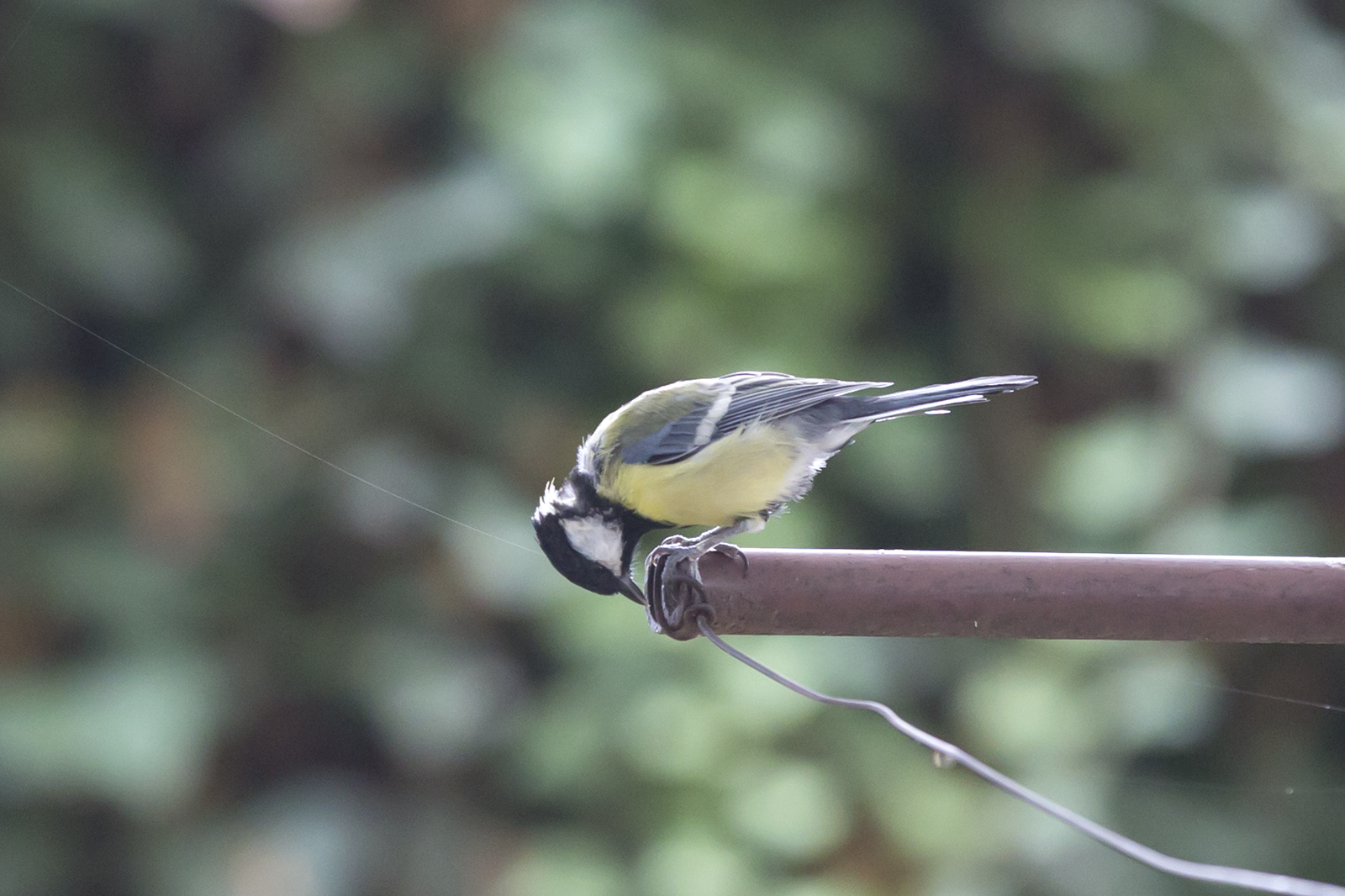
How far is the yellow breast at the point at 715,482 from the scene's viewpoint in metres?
1.10

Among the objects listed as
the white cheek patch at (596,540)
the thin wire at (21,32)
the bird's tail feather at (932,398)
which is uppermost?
the thin wire at (21,32)

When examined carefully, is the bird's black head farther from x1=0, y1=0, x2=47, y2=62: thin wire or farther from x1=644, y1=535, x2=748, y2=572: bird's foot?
x1=0, y1=0, x2=47, y2=62: thin wire

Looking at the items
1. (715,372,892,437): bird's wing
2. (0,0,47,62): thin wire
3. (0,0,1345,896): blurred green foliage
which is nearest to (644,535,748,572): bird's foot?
(715,372,892,437): bird's wing

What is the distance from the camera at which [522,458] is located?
2227 millimetres

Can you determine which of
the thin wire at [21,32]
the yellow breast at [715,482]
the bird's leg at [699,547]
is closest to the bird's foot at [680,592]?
the bird's leg at [699,547]

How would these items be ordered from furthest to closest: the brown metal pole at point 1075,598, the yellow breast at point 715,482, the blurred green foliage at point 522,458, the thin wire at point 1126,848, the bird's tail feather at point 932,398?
the blurred green foliage at point 522,458, the yellow breast at point 715,482, the bird's tail feather at point 932,398, the brown metal pole at point 1075,598, the thin wire at point 1126,848

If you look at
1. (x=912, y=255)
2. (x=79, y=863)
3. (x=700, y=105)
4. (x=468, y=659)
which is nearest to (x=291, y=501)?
(x=468, y=659)

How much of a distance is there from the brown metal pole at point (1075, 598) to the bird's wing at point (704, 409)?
0.35 meters

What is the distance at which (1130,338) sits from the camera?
228cm

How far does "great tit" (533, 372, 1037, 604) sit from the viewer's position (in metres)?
1.04

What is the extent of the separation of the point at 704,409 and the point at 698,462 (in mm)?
78

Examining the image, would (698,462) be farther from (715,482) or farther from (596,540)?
(596,540)

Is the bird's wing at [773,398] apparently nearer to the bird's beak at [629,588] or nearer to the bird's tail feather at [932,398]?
the bird's tail feather at [932,398]

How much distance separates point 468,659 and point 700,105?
45.4 inches
